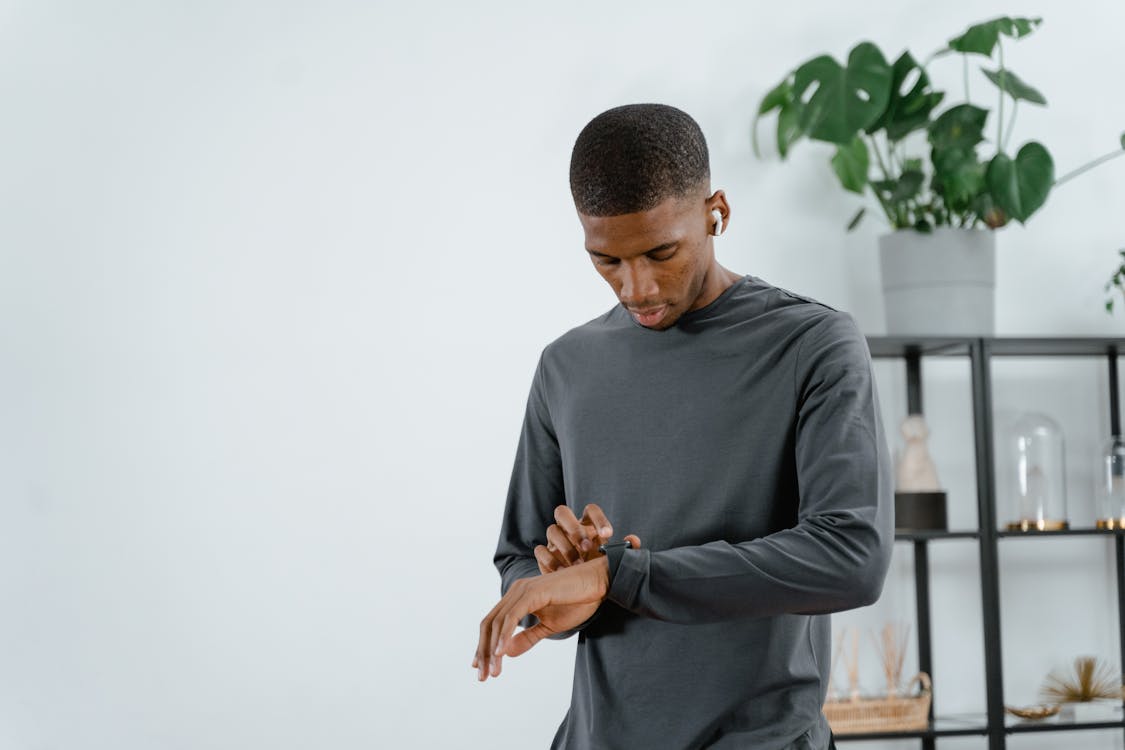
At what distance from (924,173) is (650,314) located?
1.98 meters

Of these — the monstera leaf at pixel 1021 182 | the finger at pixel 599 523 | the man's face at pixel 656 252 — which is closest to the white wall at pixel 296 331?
the monstera leaf at pixel 1021 182

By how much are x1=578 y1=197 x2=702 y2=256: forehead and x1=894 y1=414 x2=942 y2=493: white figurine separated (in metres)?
2.00

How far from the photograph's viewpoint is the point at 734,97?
3.29 metres

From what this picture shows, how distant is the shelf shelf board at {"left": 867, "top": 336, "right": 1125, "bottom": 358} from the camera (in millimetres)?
3041

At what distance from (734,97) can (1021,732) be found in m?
1.73

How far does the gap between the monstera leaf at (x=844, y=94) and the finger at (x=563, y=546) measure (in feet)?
6.44

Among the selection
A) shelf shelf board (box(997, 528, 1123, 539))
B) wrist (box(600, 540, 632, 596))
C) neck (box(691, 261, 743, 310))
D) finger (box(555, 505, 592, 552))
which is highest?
neck (box(691, 261, 743, 310))

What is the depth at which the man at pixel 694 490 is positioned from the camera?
1144 mm

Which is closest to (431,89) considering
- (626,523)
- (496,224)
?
(496,224)

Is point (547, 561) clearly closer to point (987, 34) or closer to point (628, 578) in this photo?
point (628, 578)

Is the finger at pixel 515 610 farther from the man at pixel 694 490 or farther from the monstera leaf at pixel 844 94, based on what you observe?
the monstera leaf at pixel 844 94

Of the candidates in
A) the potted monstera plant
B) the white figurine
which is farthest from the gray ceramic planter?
the white figurine

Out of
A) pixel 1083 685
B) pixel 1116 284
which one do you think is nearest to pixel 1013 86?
pixel 1116 284

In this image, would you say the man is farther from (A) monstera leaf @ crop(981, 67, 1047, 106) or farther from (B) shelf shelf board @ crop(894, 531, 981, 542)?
(A) monstera leaf @ crop(981, 67, 1047, 106)
